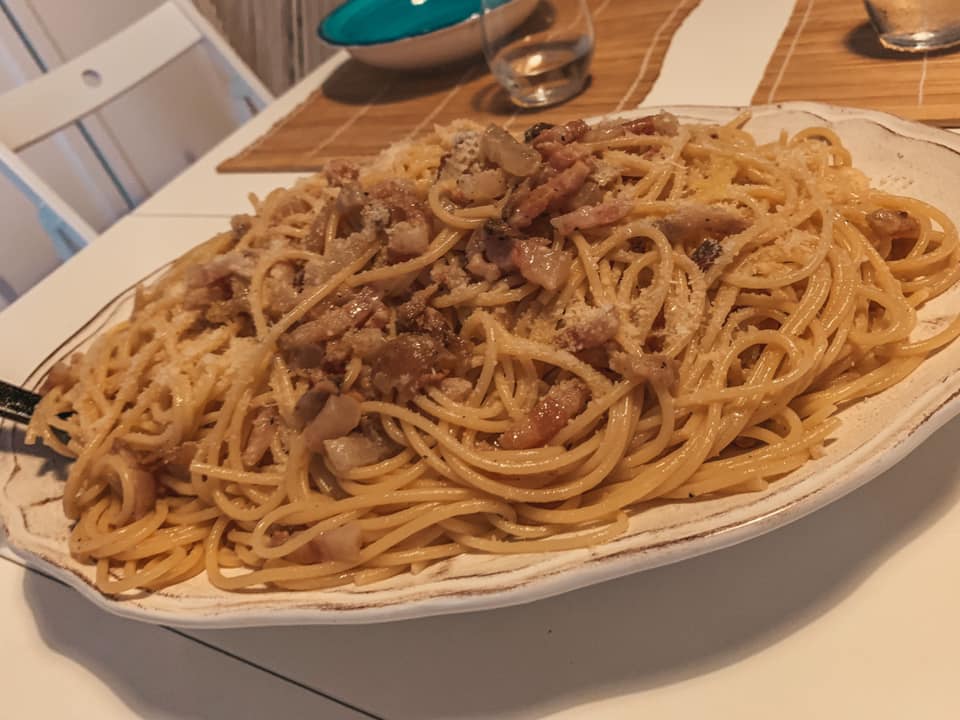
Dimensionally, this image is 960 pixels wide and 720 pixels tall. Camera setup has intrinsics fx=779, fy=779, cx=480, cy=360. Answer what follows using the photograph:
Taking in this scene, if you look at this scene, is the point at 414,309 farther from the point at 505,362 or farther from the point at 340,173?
the point at 340,173

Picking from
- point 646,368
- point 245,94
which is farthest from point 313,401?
point 245,94

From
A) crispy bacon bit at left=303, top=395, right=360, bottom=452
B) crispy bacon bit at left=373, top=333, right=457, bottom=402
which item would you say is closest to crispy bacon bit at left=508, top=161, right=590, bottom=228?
crispy bacon bit at left=373, top=333, right=457, bottom=402

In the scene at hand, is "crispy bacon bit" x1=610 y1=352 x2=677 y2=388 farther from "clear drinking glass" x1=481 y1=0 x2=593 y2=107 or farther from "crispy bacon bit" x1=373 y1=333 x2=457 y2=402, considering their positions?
"clear drinking glass" x1=481 y1=0 x2=593 y2=107

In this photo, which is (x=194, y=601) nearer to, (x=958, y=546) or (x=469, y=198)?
(x=469, y=198)

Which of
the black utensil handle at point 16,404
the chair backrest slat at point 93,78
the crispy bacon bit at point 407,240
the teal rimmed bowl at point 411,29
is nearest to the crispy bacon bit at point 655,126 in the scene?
the crispy bacon bit at point 407,240

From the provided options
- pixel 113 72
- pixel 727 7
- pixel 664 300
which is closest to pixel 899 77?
pixel 727 7
